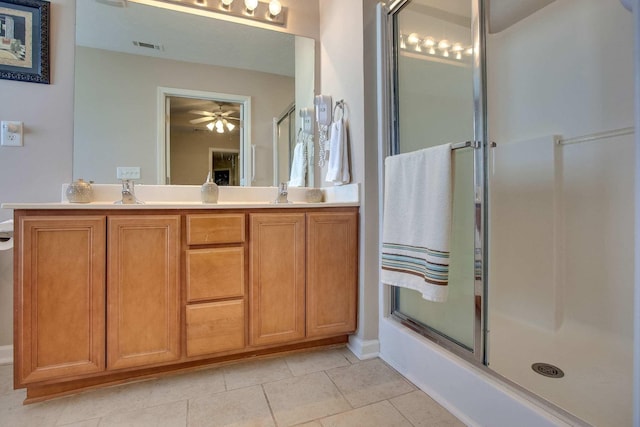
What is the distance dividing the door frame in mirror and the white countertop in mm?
73

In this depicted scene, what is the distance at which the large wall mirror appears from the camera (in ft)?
5.60

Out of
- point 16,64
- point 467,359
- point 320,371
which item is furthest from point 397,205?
point 16,64

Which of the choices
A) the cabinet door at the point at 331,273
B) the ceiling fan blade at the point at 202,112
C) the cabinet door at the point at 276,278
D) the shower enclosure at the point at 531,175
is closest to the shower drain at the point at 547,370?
the shower enclosure at the point at 531,175

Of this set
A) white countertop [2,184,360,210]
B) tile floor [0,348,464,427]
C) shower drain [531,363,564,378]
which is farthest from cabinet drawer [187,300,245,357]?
shower drain [531,363,564,378]

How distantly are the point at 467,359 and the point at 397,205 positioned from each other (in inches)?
27.9

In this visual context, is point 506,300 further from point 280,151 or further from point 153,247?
point 153,247

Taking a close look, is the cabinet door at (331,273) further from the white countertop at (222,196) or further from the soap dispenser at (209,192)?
the soap dispenser at (209,192)

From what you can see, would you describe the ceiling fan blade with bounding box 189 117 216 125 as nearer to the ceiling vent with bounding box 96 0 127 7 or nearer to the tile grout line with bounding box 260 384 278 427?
the ceiling vent with bounding box 96 0 127 7

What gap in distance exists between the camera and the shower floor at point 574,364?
1.09 metres

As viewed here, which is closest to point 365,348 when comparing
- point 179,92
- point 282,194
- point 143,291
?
point 282,194

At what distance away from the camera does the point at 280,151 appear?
2137 millimetres

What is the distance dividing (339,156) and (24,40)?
1.75 metres

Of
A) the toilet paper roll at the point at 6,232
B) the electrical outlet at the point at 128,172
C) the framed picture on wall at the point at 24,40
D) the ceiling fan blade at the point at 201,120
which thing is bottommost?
the toilet paper roll at the point at 6,232

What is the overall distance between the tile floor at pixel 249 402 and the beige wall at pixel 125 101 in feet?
3.56
